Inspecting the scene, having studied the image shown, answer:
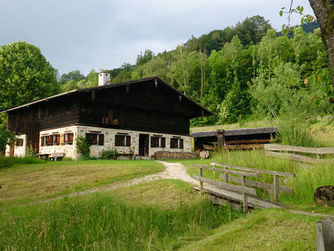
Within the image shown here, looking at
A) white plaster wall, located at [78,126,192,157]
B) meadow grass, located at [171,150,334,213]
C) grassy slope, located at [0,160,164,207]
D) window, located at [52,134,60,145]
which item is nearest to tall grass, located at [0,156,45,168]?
grassy slope, located at [0,160,164,207]

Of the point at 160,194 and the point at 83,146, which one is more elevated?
the point at 83,146

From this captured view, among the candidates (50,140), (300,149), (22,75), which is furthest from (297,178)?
(22,75)

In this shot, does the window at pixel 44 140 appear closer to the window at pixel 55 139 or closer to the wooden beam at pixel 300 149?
the window at pixel 55 139

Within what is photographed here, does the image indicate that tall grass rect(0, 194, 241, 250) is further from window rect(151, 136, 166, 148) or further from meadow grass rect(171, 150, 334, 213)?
window rect(151, 136, 166, 148)

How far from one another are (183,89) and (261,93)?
33861 millimetres

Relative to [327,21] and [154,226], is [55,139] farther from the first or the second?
[327,21]

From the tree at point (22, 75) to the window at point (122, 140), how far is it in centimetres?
1480

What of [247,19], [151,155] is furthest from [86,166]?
[247,19]

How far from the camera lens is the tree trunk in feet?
13.9

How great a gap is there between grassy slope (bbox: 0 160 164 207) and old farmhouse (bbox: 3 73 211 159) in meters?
6.02

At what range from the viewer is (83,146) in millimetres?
23906

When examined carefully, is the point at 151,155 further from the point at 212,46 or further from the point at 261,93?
the point at 212,46

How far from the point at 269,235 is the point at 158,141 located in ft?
76.5

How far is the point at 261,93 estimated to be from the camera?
19469 millimetres
